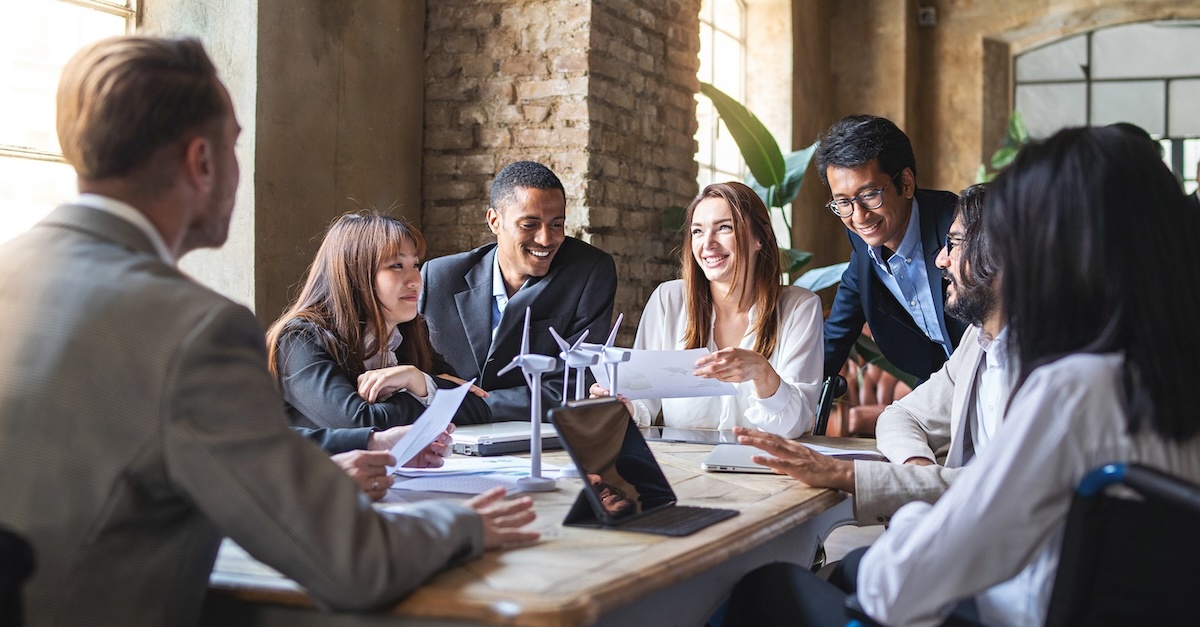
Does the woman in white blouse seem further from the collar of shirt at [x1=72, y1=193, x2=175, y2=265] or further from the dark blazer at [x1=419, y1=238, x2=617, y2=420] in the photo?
the collar of shirt at [x1=72, y1=193, x2=175, y2=265]

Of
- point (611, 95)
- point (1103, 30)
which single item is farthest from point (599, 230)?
point (1103, 30)

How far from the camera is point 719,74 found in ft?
25.6

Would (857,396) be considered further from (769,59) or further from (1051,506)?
(1051,506)

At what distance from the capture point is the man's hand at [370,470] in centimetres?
202

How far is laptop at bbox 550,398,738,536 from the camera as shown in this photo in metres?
1.85

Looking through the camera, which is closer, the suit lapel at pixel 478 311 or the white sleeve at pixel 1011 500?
the white sleeve at pixel 1011 500

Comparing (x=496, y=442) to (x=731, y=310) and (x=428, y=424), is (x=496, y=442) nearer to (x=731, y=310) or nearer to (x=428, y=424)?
(x=428, y=424)

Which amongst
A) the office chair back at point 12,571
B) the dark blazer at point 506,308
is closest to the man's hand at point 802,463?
the office chair back at point 12,571

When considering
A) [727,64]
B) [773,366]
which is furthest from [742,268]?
[727,64]

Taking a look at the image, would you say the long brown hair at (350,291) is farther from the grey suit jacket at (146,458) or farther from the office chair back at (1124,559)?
the office chair back at (1124,559)

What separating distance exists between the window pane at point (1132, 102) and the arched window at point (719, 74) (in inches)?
129

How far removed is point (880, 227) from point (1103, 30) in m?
6.75

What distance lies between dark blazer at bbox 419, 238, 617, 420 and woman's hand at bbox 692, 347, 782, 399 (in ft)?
3.07

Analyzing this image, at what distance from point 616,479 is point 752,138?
4041 mm
